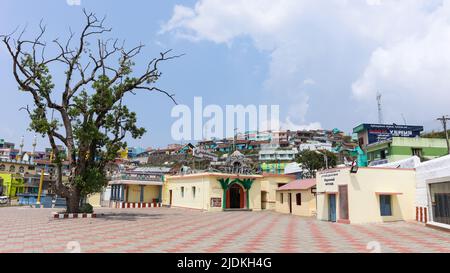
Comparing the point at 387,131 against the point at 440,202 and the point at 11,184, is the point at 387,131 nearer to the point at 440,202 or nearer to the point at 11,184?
the point at 440,202

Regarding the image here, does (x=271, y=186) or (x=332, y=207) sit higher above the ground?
(x=271, y=186)

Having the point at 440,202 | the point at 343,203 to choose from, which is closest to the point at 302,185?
the point at 343,203

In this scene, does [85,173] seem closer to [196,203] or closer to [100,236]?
[100,236]

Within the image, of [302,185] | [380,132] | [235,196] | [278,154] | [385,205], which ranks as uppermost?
[278,154]

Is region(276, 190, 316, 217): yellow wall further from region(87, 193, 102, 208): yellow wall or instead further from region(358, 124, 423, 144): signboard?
region(87, 193, 102, 208): yellow wall

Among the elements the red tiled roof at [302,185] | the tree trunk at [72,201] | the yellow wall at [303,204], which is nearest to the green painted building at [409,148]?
the red tiled roof at [302,185]

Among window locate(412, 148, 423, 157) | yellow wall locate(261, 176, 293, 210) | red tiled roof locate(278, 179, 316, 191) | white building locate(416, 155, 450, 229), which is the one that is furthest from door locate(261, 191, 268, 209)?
white building locate(416, 155, 450, 229)

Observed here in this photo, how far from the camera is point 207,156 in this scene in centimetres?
5053

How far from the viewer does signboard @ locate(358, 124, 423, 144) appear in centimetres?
4122

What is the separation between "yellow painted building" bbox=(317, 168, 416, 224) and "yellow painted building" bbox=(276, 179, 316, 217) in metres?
5.65

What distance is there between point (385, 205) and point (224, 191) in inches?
604

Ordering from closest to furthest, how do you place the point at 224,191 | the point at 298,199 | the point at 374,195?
1. the point at 374,195
2. the point at 298,199
3. the point at 224,191

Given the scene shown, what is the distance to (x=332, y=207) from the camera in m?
20.2
